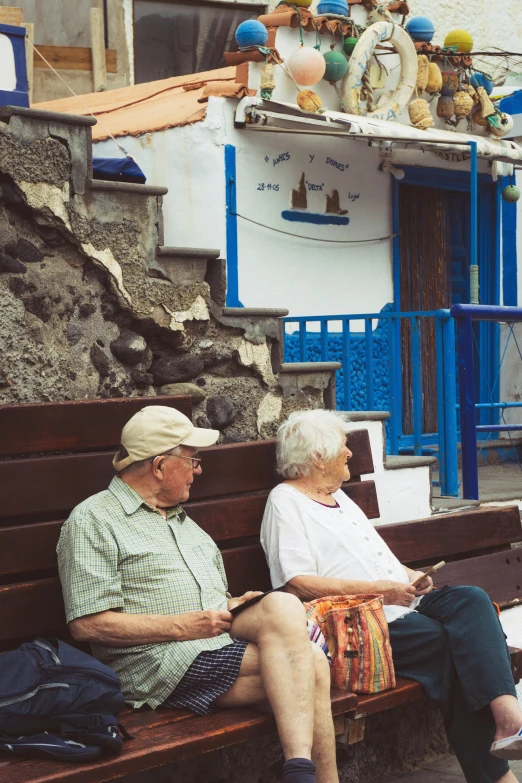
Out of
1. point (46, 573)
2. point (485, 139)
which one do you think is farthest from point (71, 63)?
point (46, 573)

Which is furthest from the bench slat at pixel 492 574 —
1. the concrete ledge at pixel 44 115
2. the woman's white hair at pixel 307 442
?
the concrete ledge at pixel 44 115

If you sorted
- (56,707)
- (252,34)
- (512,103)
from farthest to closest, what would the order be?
(512,103) < (252,34) < (56,707)

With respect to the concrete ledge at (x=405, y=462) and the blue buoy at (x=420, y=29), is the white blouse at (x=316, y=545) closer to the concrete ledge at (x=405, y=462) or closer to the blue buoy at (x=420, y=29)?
the concrete ledge at (x=405, y=462)

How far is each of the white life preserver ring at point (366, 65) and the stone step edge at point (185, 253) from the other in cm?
338

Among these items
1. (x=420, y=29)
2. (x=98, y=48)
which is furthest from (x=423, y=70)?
(x=98, y=48)

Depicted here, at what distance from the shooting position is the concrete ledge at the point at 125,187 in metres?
4.40

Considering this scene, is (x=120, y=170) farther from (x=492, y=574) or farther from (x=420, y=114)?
(x=420, y=114)

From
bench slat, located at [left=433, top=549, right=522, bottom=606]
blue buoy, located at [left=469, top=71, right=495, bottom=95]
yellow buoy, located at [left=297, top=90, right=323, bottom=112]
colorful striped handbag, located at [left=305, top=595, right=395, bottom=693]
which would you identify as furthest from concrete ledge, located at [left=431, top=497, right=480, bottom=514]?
blue buoy, located at [left=469, top=71, right=495, bottom=95]

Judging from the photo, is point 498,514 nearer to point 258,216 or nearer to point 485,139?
point 258,216

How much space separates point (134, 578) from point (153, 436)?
1.49 feet

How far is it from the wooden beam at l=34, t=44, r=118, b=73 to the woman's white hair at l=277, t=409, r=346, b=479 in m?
6.40

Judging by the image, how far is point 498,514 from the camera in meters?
5.10

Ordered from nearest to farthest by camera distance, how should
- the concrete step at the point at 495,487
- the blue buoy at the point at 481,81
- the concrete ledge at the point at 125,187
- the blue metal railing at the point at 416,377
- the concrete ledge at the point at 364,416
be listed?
the concrete ledge at the point at 125,187 → the concrete ledge at the point at 364,416 → the concrete step at the point at 495,487 → the blue metal railing at the point at 416,377 → the blue buoy at the point at 481,81

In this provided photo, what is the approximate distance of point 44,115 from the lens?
4.21 metres
